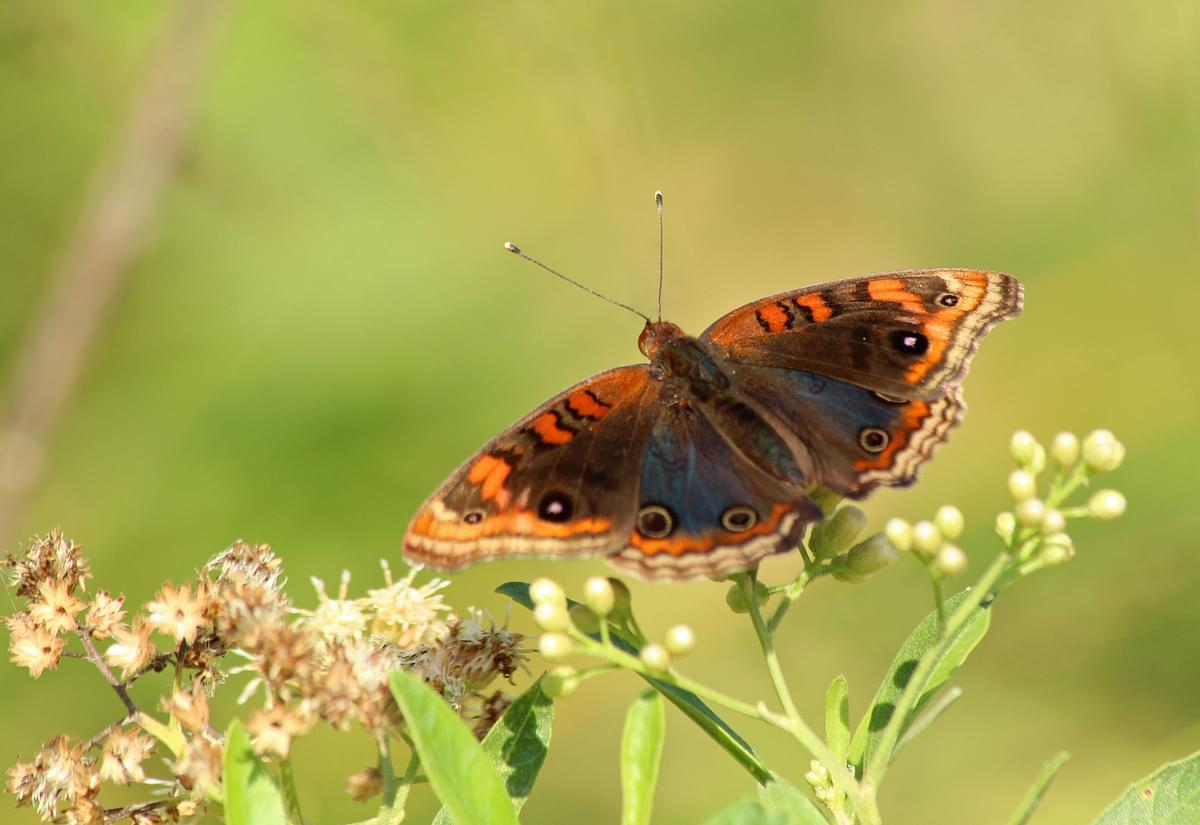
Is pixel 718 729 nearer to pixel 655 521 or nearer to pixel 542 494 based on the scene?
pixel 655 521

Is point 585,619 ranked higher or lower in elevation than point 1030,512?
higher

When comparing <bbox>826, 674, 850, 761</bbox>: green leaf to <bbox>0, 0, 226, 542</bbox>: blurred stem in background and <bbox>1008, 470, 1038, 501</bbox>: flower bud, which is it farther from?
<bbox>0, 0, 226, 542</bbox>: blurred stem in background

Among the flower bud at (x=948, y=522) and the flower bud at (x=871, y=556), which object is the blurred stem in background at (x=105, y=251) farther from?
the flower bud at (x=948, y=522)

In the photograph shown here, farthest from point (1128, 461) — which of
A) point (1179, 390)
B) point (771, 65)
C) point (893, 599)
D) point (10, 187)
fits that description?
point (10, 187)

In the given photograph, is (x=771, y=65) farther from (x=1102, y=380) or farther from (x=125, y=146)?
(x=125, y=146)

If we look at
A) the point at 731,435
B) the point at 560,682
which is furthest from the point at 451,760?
the point at 731,435

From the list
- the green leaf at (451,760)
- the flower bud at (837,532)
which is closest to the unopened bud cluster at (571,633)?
the green leaf at (451,760)
